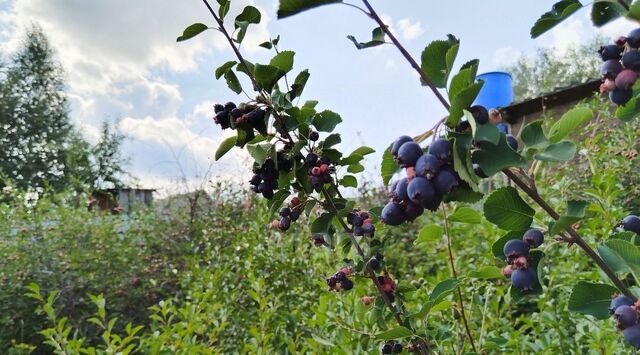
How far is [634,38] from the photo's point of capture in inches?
22.4

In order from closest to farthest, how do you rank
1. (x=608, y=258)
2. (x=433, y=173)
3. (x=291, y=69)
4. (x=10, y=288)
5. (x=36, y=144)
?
(x=433, y=173) < (x=608, y=258) < (x=291, y=69) < (x=10, y=288) < (x=36, y=144)

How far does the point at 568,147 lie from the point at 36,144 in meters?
22.1

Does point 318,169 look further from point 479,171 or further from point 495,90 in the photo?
point 495,90

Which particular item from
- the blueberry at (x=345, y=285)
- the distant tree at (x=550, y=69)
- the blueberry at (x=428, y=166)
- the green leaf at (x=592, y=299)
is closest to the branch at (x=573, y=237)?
the green leaf at (x=592, y=299)

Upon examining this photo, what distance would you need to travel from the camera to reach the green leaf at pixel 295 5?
671 millimetres

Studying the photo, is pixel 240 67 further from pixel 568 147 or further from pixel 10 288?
pixel 10 288

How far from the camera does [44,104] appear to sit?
784 inches

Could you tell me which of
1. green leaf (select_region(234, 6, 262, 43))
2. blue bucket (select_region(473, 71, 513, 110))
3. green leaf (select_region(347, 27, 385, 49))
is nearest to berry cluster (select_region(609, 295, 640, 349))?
green leaf (select_region(347, 27, 385, 49))

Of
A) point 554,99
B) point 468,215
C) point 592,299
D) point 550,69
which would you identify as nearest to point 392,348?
point 468,215

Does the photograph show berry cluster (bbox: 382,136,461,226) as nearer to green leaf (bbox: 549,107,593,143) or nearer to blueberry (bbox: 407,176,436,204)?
blueberry (bbox: 407,176,436,204)

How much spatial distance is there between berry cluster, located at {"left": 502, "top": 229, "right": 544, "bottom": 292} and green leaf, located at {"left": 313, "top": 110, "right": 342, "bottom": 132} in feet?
1.53

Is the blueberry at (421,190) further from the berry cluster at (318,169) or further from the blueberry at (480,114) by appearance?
the berry cluster at (318,169)

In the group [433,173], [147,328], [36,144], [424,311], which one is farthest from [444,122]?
[36,144]

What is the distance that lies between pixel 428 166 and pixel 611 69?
29 cm
